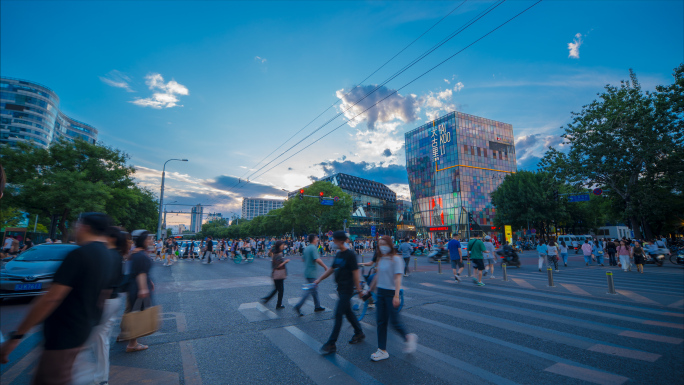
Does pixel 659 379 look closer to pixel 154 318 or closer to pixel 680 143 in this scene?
pixel 154 318

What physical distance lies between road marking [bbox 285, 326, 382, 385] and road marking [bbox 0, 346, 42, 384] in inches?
138

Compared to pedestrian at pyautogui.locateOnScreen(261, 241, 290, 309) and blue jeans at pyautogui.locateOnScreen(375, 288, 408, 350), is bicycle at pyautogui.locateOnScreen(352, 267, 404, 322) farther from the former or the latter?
pedestrian at pyautogui.locateOnScreen(261, 241, 290, 309)

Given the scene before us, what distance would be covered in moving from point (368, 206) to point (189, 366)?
295 ft

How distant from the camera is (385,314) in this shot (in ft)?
14.8

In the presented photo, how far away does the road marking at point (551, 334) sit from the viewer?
15.5 ft

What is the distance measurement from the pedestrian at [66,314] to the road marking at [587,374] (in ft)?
16.9

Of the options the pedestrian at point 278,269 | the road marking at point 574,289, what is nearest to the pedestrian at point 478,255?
the road marking at point 574,289

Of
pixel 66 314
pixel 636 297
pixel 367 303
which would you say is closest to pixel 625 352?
pixel 367 303

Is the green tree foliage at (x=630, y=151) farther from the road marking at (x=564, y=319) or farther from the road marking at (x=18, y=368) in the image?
the road marking at (x=18, y=368)

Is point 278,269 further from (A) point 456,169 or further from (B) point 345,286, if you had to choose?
(A) point 456,169

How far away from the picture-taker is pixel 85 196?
25.2 metres

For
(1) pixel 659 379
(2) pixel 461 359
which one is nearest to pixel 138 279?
(2) pixel 461 359

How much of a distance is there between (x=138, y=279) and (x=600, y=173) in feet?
114

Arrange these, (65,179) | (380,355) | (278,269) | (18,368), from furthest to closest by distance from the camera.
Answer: (65,179) < (278,269) < (380,355) < (18,368)
